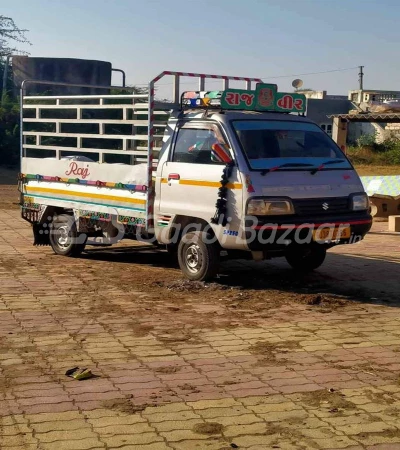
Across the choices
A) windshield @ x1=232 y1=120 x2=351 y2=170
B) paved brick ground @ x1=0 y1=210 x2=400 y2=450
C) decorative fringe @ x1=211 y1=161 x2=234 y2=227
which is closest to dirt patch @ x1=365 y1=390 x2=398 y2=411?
paved brick ground @ x1=0 y1=210 x2=400 y2=450

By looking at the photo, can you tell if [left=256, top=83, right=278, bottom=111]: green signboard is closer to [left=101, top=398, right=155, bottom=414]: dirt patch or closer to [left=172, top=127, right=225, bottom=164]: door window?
[left=172, top=127, right=225, bottom=164]: door window

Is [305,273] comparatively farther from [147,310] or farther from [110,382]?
[110,382]

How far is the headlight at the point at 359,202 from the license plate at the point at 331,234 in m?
0.35

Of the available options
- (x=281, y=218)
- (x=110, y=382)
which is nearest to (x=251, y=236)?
(x=281, y=218)

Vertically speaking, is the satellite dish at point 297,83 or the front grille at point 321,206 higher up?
the satellite dish at point 297,83

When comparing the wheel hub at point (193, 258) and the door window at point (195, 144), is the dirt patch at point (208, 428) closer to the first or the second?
the wheel hub at point (193, 258)

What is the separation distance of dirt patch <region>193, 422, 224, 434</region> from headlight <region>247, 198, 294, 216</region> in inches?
151

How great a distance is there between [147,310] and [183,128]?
8.71ft

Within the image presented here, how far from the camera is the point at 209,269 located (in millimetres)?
9117

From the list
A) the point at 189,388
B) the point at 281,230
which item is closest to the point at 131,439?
the point at 189,388

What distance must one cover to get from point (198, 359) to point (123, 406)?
48.7 inches

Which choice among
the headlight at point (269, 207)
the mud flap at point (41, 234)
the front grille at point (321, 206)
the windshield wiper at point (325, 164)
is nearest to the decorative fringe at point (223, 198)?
the headlight at point (269, 207)

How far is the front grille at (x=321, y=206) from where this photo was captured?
8.69 meters

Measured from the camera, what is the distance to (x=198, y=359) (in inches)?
250
